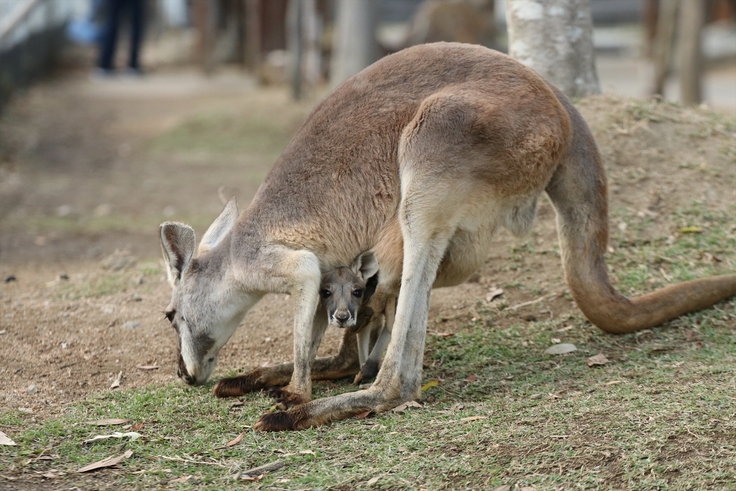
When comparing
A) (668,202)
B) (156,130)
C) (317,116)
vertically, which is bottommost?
(156,130)

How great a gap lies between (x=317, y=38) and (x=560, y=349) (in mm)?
9425

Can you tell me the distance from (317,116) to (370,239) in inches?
23.4

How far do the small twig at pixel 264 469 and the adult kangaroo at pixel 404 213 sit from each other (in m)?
Answer: 0.30

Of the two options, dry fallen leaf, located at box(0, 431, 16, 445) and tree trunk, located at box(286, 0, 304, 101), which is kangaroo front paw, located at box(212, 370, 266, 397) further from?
tree trunk, located at box(286, 0, 304, 101)

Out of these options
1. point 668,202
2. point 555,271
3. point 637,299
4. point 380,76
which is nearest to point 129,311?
point 380,76

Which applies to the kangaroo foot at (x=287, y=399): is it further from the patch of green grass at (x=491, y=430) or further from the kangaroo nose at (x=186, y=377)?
the kangaroo nose at (x=186, y=377)

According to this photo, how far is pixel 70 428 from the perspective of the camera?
11.7 ft

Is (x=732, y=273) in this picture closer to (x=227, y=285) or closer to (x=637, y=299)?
(x=637, y=299)

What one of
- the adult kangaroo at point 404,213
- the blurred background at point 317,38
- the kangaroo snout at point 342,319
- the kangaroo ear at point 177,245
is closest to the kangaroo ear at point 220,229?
the adult kangaroo at point 404,213

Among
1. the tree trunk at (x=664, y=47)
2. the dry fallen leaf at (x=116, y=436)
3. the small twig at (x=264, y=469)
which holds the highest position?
the tree trunk at (x=664, y=47)

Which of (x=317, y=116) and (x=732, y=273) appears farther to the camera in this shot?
(x=732, y=273)

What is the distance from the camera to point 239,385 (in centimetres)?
394

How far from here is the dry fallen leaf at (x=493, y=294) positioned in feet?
15.6

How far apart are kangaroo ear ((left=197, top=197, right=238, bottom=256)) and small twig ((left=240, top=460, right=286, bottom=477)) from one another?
1.24 m
